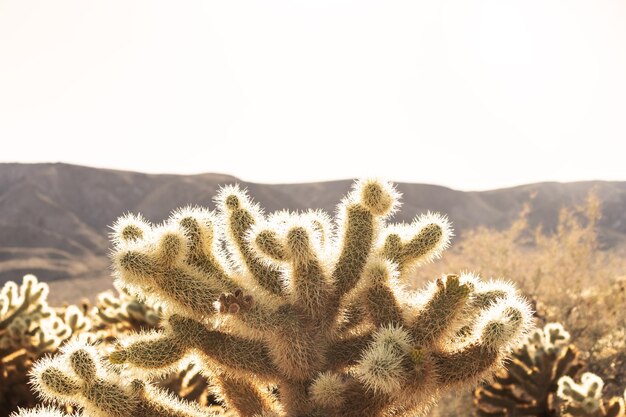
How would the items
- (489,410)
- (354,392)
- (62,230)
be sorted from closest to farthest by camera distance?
1. (354,392)
2. (489,410)
3. (62,230)

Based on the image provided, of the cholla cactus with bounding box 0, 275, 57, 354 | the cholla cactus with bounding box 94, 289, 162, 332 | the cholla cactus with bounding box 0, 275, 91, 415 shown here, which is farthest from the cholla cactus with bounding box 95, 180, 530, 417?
the cholla cactus with bounding box 94, 289, 162, 332

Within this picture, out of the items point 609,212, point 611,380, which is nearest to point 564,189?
point 609,212

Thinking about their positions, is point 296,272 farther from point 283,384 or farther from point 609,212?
point 609,212

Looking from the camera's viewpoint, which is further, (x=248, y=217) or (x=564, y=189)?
(x=564, y=189)

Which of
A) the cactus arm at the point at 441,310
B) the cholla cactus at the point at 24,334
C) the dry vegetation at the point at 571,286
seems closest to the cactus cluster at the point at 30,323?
the cholla cactus at the point at 24,334

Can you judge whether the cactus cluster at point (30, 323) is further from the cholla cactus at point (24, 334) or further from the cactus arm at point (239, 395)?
the cactus arm at point (239, 395)

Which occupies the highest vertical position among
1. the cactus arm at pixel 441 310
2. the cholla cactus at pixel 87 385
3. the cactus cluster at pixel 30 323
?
the cactus arm at pixel 441 310

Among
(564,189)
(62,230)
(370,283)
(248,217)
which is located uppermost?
(564,189)

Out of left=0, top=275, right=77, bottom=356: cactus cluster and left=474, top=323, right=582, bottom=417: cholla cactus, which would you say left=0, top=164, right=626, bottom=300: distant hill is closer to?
left=0, top=275, right=77, bottom=356: cactus cluster
